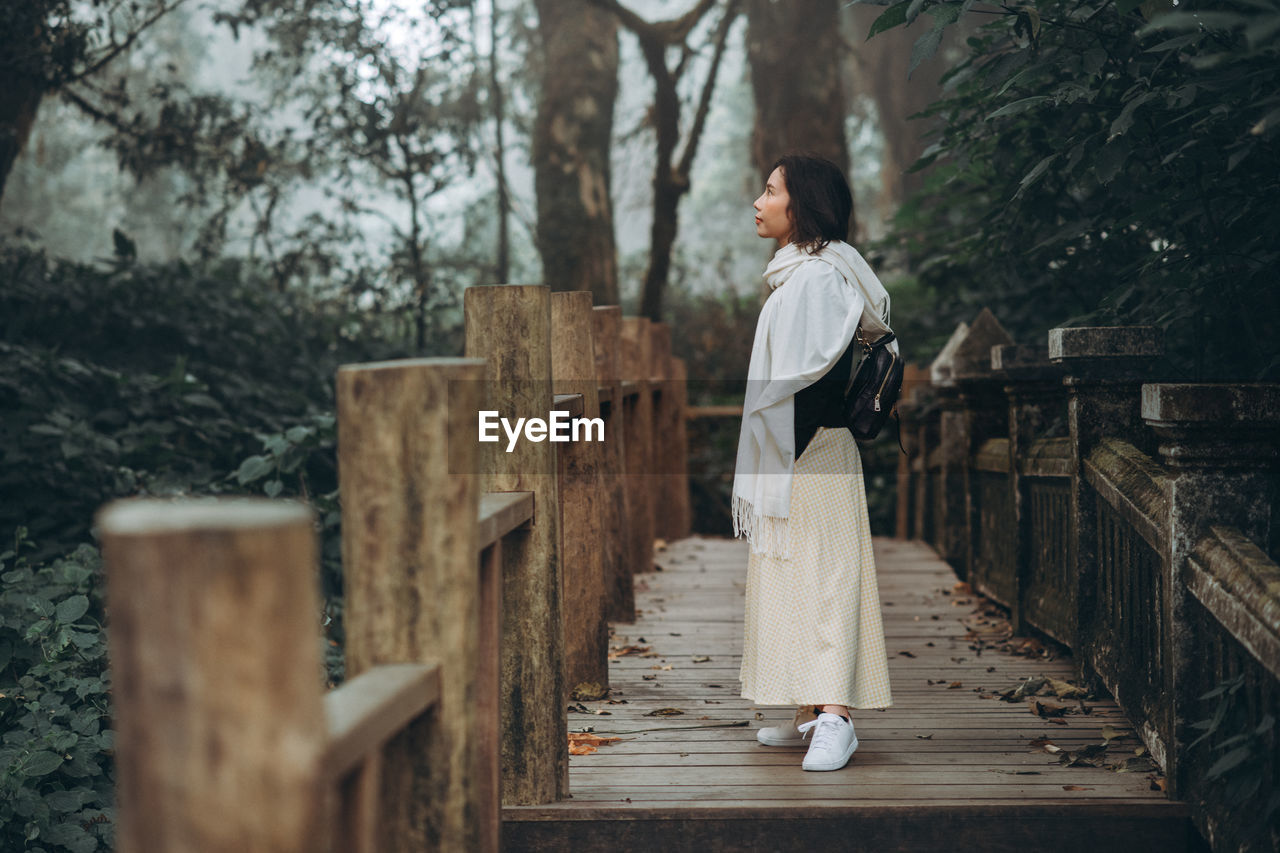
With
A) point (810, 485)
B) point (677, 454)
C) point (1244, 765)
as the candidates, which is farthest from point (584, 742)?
point (677, 454)

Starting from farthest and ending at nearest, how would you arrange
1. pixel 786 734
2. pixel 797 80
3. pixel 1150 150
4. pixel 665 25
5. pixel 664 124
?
pixel 797 80, pixel 664 124, pixel 665 25, pixel 1150 150, pixel 786 734

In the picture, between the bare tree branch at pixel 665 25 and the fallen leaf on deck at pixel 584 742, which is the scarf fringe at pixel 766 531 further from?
the bare tree branch at pixel 665 25

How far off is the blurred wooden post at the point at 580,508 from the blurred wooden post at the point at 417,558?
2234 millimetres

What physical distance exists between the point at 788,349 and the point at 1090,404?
4.56 ft

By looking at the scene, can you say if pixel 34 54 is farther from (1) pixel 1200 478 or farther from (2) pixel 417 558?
(1) pixel 1200 478

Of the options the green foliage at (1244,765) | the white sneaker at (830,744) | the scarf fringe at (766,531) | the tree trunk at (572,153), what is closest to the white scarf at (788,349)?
the scarf fringe at (766,531)

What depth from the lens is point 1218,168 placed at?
12.0 ft

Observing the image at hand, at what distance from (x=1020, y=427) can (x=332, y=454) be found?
4441mm

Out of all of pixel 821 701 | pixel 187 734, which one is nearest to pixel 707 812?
pixel 821 701

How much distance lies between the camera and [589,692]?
174 inches

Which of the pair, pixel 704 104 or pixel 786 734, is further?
pixel 704 104

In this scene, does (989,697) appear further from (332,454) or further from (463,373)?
(332,454)

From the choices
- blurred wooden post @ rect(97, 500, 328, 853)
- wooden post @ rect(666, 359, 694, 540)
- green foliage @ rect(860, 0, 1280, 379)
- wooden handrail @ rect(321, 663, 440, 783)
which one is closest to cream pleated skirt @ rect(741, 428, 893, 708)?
green foliage @ rect(860, 0, 1280, 379)

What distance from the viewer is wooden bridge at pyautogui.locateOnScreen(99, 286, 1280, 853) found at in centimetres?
122
